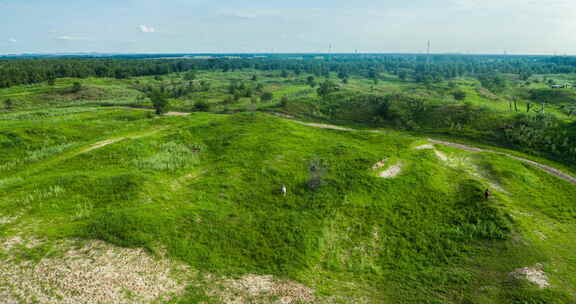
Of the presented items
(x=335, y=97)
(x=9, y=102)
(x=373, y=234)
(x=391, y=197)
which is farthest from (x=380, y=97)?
(x=9, y=102)

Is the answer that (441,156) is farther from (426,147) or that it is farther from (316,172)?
(316,172)

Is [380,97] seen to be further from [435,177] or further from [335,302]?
[335,302]

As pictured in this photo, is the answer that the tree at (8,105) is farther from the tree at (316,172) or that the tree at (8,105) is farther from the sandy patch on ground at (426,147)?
the sandy patch on ground at (426,147)

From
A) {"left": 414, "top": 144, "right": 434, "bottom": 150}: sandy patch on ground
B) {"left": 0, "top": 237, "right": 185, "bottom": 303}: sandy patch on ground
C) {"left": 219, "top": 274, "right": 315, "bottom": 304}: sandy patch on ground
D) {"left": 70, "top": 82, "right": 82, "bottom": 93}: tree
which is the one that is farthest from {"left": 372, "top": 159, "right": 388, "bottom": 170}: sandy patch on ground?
{"left": 70, "top": 82, "right": 82, "bottom": 93}: tree

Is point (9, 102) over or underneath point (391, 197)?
over

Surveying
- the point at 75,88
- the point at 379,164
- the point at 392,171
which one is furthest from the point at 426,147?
the point at 75,88

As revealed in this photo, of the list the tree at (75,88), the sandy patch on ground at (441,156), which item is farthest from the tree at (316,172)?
the tree at (75,88)
